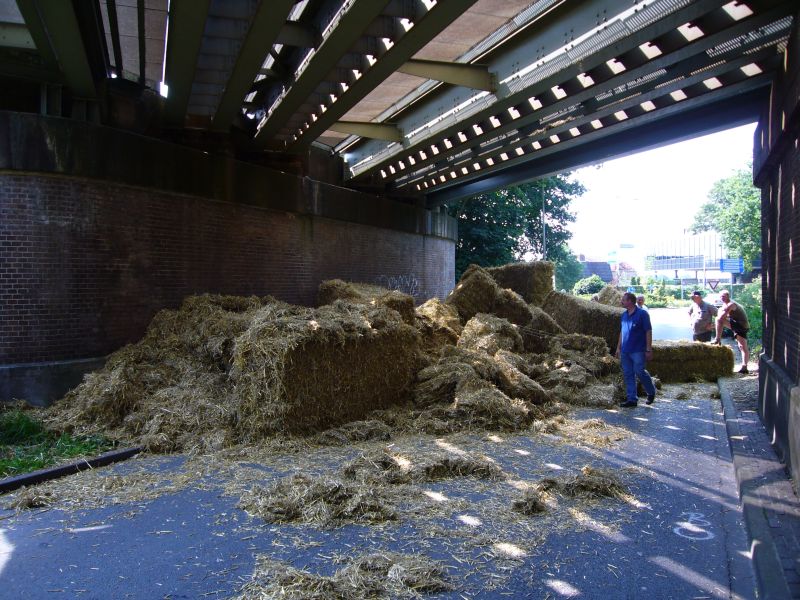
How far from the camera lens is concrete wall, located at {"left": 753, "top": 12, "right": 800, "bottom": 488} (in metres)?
7.03

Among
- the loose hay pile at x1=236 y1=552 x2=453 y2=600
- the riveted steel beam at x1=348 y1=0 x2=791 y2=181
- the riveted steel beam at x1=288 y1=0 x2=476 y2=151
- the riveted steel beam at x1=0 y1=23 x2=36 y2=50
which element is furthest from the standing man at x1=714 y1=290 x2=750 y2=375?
the riveted steel beam at x1=0 y1=23 x2=36 y2=50

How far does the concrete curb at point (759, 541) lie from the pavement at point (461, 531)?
1 cm

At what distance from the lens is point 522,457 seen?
7672 millimetres

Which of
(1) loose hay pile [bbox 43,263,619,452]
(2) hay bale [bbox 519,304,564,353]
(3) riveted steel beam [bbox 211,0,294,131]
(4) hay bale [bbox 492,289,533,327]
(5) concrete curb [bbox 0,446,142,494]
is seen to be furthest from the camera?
(4) hay bale [bbox 492,289,533,327]

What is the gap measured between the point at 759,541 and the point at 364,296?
10352 mm

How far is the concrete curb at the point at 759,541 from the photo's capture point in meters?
4.19

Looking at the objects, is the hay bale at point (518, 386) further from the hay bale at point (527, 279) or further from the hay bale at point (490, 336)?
the hay bale at point (527, 279)

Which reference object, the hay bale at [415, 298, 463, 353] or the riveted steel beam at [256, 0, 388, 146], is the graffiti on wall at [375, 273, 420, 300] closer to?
the hay bale at [415, 298, 463, 353]

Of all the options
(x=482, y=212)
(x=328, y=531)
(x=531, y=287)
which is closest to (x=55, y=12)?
(x=328, y=531)

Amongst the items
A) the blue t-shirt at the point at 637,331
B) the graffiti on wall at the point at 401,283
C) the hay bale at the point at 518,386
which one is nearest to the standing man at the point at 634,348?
the blue t-shirt at the point at 637,331

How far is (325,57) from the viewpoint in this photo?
374 inches

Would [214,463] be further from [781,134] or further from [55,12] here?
[781,134]

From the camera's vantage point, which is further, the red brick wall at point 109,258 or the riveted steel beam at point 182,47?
the red brick wall at point 109,258

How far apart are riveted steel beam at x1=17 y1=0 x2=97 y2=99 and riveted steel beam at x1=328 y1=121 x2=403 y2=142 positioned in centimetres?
573
